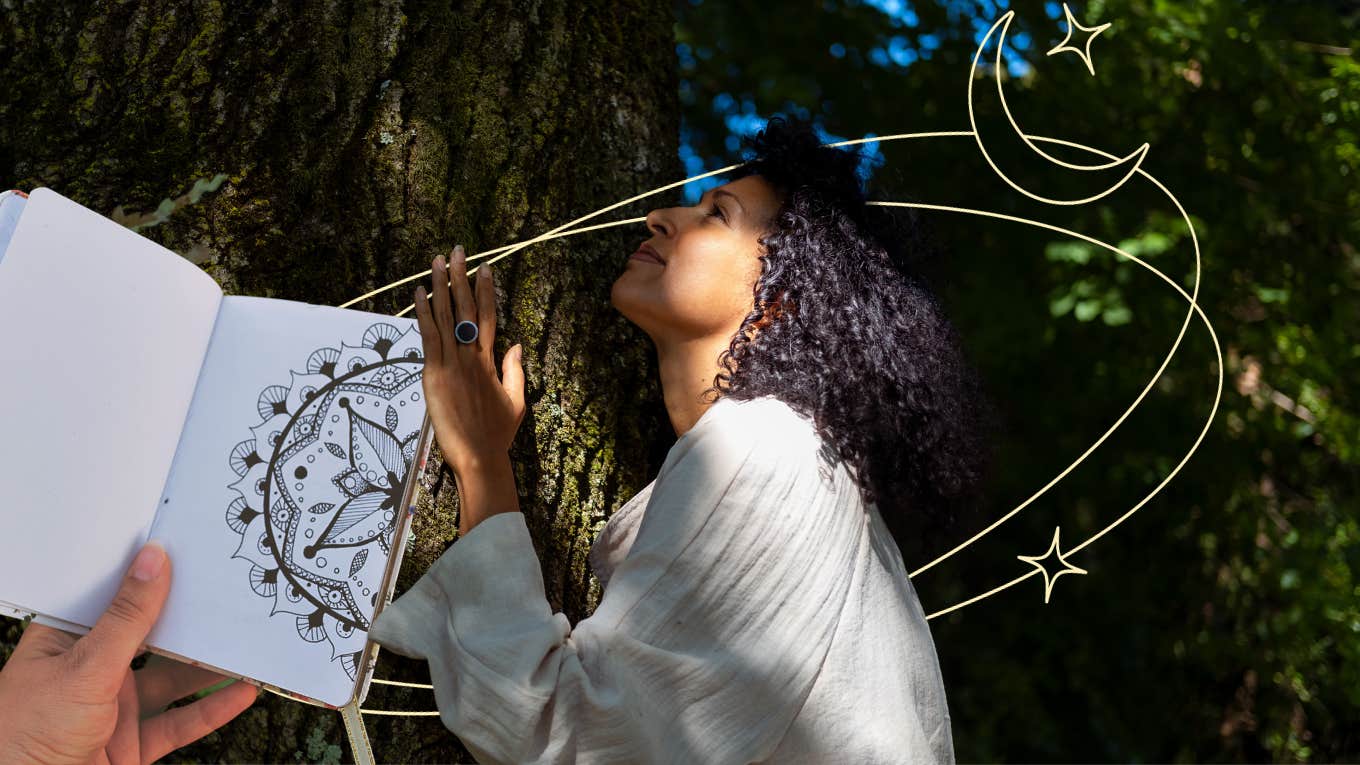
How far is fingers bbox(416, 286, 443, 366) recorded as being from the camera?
62.3 inches

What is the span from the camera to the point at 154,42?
1.84 meters

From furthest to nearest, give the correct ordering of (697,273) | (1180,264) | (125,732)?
(1180,264) → (697,273) → (125,732)

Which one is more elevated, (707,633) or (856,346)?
(856,346)

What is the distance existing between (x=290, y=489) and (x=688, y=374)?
63 cm

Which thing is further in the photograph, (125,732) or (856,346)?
(856,346)

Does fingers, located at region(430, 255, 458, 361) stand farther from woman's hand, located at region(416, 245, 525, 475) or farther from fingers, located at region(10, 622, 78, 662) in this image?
fingers, located at region(10, 622, 78, 662)

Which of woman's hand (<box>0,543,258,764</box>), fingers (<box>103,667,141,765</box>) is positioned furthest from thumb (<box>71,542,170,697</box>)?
fingers (<box>103,667,141,765</box>)

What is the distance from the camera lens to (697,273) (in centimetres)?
178

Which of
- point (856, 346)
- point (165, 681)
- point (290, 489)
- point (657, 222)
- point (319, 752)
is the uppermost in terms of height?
point (657, 222)

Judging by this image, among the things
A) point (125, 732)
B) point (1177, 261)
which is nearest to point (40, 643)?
point (125, 732)

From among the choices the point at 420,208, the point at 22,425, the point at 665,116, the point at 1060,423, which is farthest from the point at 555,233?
the point at 1060,423

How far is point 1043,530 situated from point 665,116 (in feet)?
10.5

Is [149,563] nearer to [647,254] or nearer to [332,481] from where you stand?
[332,481]

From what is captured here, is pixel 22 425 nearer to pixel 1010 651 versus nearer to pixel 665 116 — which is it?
pixel 665 116
